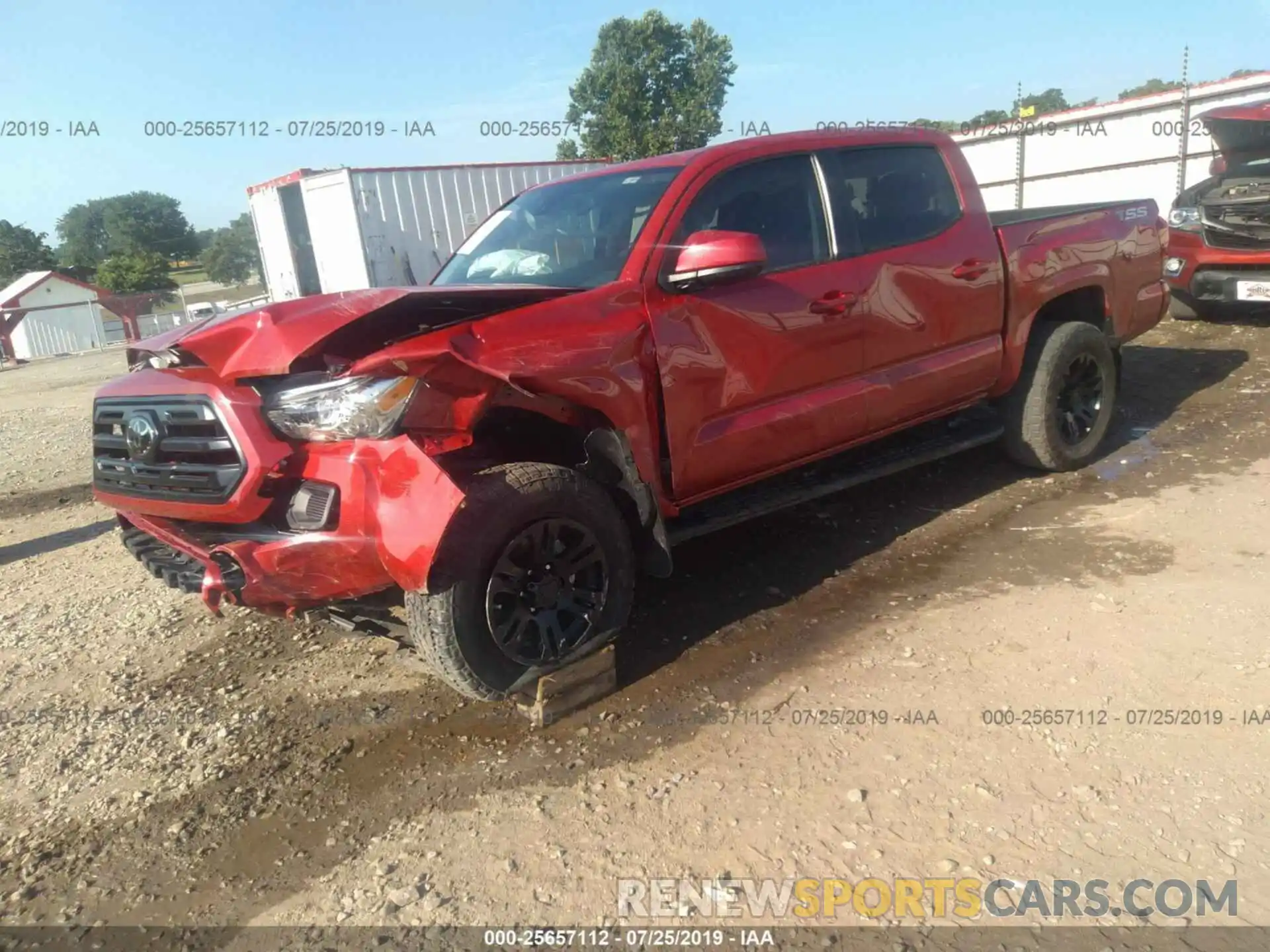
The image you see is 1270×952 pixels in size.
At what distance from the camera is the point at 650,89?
3900 centimetres

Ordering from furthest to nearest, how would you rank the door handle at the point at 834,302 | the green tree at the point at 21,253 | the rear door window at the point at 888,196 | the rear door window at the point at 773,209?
1. the green tree at the point at 21,253
2. the rear door window at the point at 888,196
3. the door handle at the point at 834,302
4. the rear door window at the point at 773,209

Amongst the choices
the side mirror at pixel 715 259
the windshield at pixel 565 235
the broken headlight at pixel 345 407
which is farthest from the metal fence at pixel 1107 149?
the broken headlight at pixel 345 407

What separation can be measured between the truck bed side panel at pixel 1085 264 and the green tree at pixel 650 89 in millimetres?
31695

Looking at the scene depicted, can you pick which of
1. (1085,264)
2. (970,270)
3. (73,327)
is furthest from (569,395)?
(73,327)

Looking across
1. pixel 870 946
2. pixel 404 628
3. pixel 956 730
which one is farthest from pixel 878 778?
pixel 404 628

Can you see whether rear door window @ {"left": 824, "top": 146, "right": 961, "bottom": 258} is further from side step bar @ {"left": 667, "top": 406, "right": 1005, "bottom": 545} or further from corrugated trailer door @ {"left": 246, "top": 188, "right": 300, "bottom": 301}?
corrugated trailer door @ {"left": 246, "top": 188, "right": 300, "bottom": 301}

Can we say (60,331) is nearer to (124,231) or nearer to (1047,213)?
(1047,213)

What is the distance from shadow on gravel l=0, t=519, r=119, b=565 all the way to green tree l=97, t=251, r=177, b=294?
1675 inches

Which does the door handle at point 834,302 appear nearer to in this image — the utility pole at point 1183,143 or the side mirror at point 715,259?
the side mirror at point 715,259

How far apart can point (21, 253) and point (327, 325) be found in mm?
63594

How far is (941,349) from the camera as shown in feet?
15.0

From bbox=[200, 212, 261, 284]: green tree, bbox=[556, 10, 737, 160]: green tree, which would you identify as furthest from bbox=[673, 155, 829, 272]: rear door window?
bbox=[200, 212, 261, 284]: green tree

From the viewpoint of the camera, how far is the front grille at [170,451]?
9.72 feet

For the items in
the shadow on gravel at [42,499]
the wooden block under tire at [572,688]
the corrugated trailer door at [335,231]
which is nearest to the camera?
the wooden block under tire at [572,688]
